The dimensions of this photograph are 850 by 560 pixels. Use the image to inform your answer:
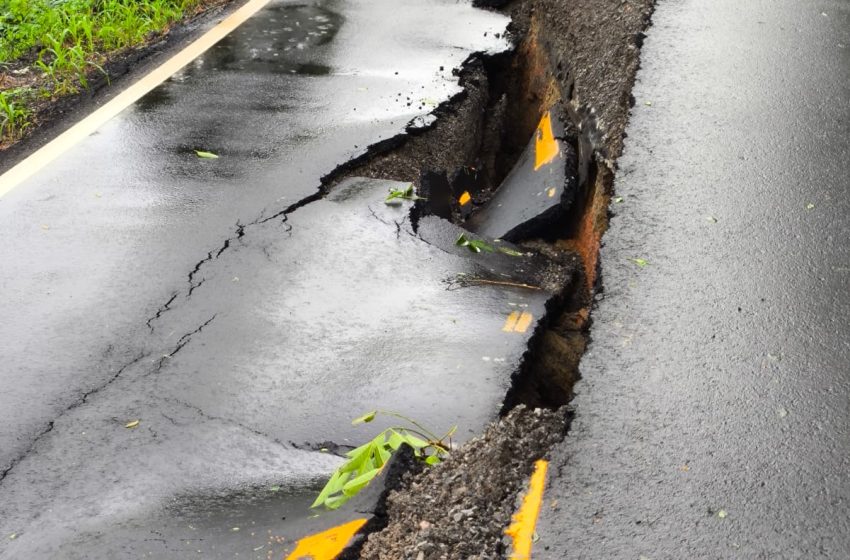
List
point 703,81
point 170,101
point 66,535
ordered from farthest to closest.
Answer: point 170,101 → point 703,81 → point 66,535

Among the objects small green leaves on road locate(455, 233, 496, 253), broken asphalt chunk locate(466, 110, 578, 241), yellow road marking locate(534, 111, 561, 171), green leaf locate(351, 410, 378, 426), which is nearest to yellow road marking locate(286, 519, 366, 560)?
green leaf locate(351, 410, 378, 426)

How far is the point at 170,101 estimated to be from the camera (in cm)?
671

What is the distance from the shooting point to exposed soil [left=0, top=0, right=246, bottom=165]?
6363mm

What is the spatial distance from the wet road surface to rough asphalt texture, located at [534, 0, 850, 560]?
1.91ft

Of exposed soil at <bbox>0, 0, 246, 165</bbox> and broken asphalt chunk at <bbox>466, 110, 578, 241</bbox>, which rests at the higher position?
broken asphalt chunk at <bbox>466, 110, 578, 241</bbox>

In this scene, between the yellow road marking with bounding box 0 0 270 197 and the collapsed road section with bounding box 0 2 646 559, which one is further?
the yellow road marking with bounding box 0 0 270 197

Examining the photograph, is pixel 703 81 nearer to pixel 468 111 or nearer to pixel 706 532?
pixel 468 111

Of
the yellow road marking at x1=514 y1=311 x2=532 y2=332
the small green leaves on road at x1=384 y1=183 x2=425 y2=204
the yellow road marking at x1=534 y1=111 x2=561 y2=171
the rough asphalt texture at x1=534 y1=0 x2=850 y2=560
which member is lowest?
the small green leaves on road at x1=384 y1=183 x2=425 y2=204

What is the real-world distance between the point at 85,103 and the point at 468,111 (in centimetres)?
264

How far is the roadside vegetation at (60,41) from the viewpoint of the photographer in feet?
23.0

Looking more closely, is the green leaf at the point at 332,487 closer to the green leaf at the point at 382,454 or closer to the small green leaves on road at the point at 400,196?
the green leaf at the point at 382,454

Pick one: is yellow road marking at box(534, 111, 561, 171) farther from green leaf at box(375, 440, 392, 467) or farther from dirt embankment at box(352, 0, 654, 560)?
green leaf at box(375, 440, 392, 467)

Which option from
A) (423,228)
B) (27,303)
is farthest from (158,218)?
(423,228)

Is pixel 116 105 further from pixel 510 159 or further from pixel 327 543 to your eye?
pixel 327 543
